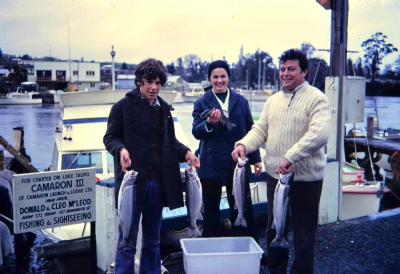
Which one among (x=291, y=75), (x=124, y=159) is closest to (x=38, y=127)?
(x=124, y=159)

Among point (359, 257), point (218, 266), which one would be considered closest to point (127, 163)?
point (218, 266)

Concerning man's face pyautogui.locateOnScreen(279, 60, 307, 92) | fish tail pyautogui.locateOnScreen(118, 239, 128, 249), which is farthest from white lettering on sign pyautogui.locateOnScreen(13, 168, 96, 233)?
man's face pyautogui.locateOnScreen(279, 60, 307, 92)

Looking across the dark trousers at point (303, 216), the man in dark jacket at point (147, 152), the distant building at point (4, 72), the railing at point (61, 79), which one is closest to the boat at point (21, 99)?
the distant building at point (4, 72)

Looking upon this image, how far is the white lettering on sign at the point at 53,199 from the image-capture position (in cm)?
372

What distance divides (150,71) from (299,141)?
142cm

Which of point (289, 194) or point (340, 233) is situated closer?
point (289, 194)

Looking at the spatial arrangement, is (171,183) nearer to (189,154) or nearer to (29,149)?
(189,154)

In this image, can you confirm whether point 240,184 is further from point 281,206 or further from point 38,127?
point 38,127

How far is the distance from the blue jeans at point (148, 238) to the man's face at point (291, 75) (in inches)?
58.2

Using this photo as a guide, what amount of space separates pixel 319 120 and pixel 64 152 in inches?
200

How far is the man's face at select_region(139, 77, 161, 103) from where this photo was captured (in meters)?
3.58

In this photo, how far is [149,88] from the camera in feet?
11.8

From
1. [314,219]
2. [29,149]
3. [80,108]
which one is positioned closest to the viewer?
[314,219]

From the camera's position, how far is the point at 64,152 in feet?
24.2
